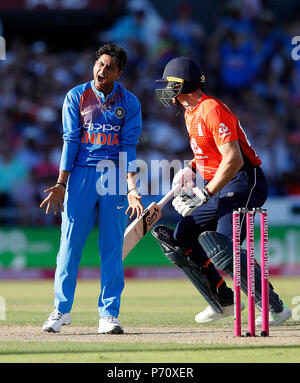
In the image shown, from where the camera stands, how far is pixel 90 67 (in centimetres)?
1733

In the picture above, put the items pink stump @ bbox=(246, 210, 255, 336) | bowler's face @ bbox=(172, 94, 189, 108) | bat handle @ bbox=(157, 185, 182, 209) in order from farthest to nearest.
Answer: bat handle @ bbox=(157, 185, 182, 209)
bowler's face @ bbox=(172, 94, 189, 108)
pink stump @ bbox=(246, 210, 255, 336)

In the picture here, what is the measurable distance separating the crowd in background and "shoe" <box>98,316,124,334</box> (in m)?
9.05

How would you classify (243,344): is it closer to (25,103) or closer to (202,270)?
(202,270)

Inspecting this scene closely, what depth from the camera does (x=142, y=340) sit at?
5812mm

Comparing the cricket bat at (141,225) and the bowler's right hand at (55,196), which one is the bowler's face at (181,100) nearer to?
the cricket bat at (141,225)

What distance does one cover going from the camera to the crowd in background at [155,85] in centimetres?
1559

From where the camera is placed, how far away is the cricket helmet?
6559 mm

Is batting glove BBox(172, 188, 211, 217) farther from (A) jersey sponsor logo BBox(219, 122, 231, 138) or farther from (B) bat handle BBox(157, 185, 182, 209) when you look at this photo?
(B) bat handle BBox(157, 185, 182, 209)

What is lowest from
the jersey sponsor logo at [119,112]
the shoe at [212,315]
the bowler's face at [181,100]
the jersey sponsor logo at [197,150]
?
the shoe at [212,315]

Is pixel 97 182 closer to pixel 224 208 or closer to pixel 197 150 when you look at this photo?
pixel 197 150

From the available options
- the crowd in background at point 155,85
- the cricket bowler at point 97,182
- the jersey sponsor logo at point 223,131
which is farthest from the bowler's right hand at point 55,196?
the crowd in background at point 155,85

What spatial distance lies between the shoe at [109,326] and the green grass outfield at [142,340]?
7 centimetres

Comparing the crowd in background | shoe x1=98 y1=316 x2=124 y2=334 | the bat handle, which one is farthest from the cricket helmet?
the crowd in background

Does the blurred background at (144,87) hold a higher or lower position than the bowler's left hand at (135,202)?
higher
